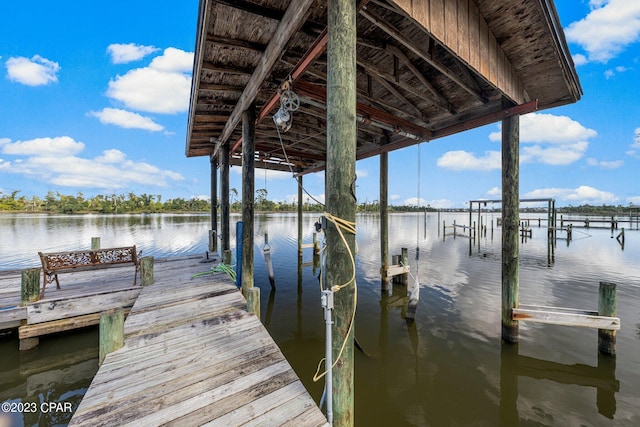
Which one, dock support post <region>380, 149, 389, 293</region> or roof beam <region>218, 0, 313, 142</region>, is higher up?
roof beam <region>218, 0, 313, 142</region>

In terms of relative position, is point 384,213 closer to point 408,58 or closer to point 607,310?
point 408,58

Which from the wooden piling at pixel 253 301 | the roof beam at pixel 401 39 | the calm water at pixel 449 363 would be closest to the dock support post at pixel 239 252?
the calm water at pixel 449 363

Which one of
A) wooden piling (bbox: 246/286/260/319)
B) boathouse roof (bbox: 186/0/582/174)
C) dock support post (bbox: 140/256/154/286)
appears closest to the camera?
boathouse roof (bbox: 186/0/582/174)

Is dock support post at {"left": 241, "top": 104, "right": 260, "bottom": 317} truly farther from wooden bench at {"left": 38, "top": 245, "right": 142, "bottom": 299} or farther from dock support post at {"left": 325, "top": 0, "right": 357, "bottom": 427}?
dock support post at {"left": 325, "top": 0, "right": 357, "bottom": 427}

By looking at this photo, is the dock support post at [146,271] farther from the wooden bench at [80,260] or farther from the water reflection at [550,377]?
the water reflection at [550,377]

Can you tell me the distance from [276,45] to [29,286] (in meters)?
6.61

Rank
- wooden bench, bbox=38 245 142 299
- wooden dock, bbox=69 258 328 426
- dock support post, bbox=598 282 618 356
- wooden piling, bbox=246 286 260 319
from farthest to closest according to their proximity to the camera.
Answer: wooden bench, bbox=38 245 142 299 < dock support post, bbox=598 282 618 356 < wooden piling, bbox=246 286 260 319 < wooden dock, bbox=69 258 328 426

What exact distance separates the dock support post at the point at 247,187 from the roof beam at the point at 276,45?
0.32 m

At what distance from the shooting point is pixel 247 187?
18.7ft

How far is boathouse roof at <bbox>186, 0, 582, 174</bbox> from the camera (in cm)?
325

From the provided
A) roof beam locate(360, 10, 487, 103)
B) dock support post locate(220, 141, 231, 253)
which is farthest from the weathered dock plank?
roof beam locate(360, 10, 487, 103)

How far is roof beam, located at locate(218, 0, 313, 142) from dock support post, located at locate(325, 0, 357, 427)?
0.88m

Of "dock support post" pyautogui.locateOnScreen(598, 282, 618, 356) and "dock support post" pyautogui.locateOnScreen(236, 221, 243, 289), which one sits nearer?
"dock support post" pyautogui.locateOnScreen(598, 282, 618, 356)

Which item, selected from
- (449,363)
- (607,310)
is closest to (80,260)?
(449,363)
